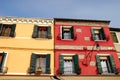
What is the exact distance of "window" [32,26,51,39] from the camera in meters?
16.7

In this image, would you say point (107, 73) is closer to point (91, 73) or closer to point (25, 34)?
point (91, 73)

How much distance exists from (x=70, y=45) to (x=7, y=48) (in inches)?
221

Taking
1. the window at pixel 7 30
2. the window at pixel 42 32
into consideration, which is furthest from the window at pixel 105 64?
the window at pixel 7 30

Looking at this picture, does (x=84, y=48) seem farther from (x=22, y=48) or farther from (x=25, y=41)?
(x=22, y=48)

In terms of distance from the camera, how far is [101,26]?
18062 mm

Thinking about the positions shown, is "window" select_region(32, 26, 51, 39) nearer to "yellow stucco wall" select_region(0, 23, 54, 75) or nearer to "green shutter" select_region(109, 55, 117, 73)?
"yellow stucco wall" select_region(0, 23, 54, 75)

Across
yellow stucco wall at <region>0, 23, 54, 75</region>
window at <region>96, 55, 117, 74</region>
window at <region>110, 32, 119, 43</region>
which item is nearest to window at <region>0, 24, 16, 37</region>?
yellow stucco wall at <region>0, 23, 54, 75</region>

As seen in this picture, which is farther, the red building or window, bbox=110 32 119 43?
window, bbox=110 32 119 43

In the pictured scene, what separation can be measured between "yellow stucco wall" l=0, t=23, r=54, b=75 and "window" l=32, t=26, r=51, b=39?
37 cm

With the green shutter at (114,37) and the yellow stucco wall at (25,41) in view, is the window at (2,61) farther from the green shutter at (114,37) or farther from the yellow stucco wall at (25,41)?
the green shutter at (114,37)

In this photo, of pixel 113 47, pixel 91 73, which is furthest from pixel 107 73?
pixel 113 47

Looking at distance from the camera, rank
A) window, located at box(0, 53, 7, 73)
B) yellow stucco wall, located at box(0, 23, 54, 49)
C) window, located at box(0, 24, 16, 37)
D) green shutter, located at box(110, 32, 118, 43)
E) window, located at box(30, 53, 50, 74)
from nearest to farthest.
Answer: window, located at box(0, 53, 7, 73), window, located at box(30, 53, 50, 74), yellow stucco wall, located at box(0, 23, 54, 49), window, located at box(0, 24, 16, 37), green shutter, located at box(110, 32, 118, 43)

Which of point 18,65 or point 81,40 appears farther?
point 81,40

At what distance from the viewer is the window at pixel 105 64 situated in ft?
48.3
